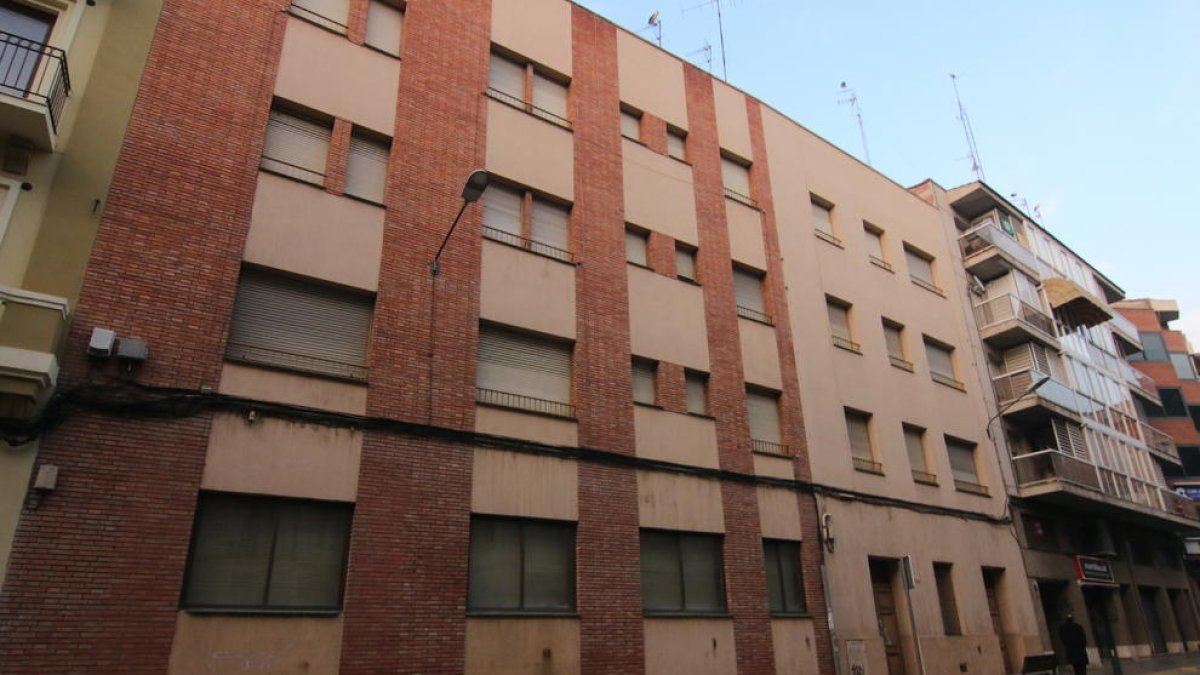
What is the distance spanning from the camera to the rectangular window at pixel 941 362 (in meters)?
22.3

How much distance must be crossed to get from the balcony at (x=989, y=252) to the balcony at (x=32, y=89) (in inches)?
1004

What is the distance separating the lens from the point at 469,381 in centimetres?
1250

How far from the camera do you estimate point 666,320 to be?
15875 mm

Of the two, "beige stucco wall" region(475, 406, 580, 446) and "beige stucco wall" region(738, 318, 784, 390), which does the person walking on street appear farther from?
"beige stucco wall" region(475, 406, 580, 446)

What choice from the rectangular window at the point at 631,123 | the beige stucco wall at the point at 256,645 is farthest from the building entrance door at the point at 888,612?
the beige stucco wall at the point at 256,645

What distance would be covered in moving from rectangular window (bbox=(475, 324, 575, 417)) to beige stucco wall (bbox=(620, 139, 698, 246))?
4.17m

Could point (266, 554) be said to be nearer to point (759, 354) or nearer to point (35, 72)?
point (35, 72)

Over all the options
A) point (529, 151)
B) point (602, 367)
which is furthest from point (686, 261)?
point (529, 151)

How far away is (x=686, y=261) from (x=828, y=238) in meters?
5.91

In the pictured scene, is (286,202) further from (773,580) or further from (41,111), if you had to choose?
(773,580)

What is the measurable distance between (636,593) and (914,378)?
12095mm

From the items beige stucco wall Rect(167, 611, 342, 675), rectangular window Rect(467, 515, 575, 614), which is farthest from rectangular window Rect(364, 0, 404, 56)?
beige stucco wall Rect(167, 611, 342, 675)

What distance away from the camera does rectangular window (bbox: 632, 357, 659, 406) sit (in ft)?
49.2

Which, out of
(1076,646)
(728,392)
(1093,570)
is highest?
(728,392)
